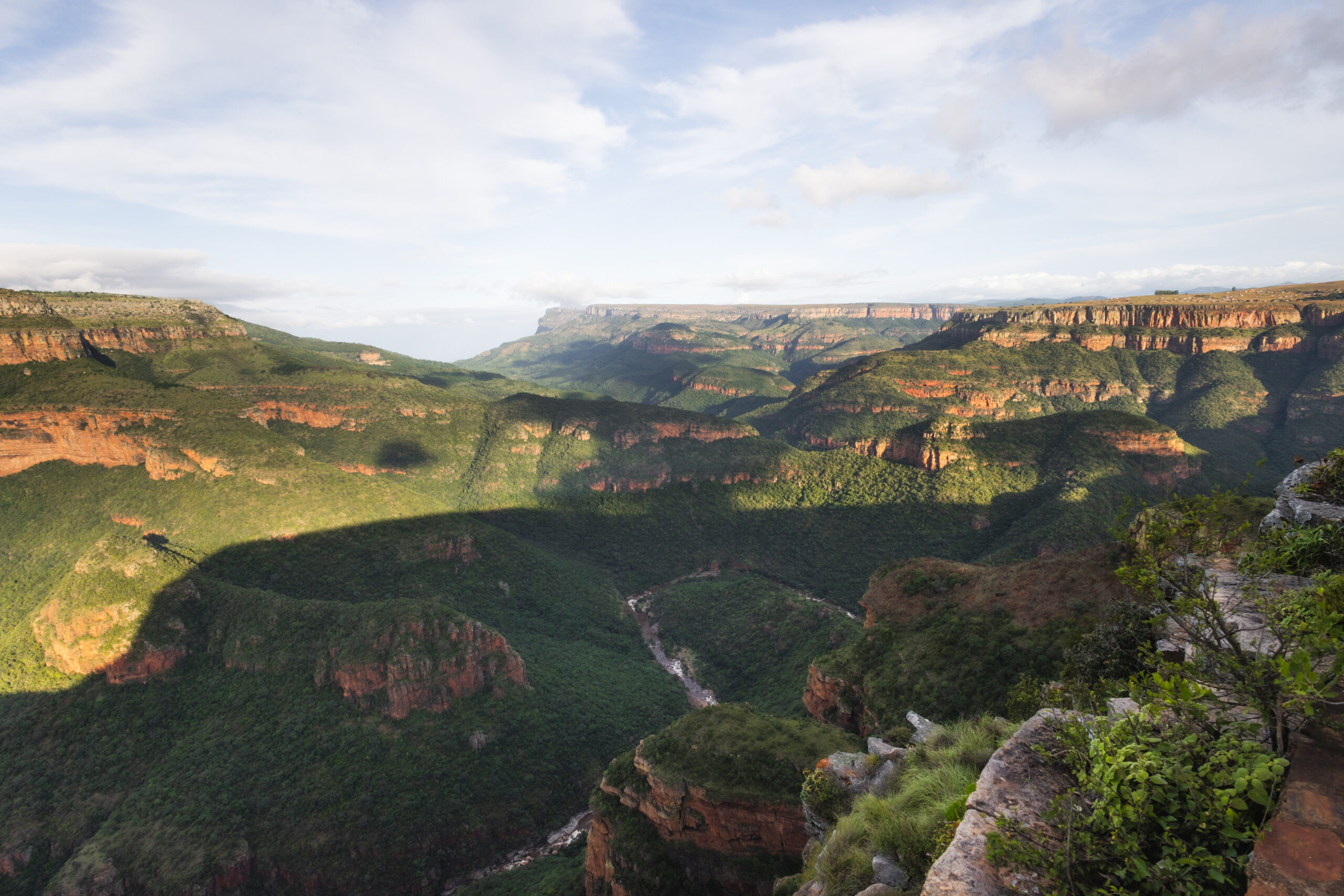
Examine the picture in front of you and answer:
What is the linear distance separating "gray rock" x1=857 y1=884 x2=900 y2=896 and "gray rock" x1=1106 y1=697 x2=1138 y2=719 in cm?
514

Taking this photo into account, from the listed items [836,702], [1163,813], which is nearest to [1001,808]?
[1163,813]

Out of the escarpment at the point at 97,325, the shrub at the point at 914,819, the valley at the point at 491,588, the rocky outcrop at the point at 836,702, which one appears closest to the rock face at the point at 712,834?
the valley at the point at 491,588

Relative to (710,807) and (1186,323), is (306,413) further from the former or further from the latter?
(1186,323)

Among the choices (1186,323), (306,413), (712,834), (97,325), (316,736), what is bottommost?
(316,736)

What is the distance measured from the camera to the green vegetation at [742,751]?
3186cm

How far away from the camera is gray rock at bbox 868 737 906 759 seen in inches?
822

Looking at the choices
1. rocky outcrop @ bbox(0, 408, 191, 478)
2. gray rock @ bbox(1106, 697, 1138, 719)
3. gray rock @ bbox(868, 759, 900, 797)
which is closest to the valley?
rocky outcrop @ bbox(0, 408, 191, 478)

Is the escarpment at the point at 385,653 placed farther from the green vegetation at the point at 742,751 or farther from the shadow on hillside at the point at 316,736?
the green vegetation at the point at 742,751

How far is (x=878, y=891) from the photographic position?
402 inches

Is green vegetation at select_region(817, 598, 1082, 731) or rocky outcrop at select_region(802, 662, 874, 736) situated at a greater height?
green vegetation at select_region(817, 598, 1082, 731)

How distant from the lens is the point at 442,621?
191ft

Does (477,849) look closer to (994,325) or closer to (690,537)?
(690,537)

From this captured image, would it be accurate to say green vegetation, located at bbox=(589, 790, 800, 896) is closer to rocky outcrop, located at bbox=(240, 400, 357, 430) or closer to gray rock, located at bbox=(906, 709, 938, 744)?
gray rock, located at bbox=(906, 709, 938, 744)

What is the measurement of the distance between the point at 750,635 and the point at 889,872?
70975 mm
